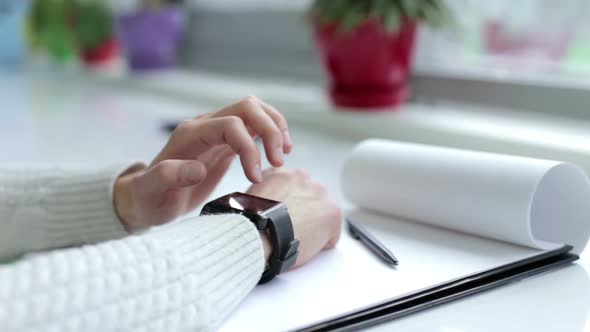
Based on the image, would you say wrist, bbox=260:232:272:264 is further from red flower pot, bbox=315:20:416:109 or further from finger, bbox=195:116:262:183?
red flower pot, bbox=315:20:416:109

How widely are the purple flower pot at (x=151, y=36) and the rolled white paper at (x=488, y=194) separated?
128 cm

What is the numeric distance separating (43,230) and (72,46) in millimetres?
1906

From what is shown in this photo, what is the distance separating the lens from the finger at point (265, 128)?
530 millimetres

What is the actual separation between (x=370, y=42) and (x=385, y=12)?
6cm

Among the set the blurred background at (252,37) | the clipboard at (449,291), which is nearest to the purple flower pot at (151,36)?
the blurred background at (252,37)

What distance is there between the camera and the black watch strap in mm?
473

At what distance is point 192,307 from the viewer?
1.30ft

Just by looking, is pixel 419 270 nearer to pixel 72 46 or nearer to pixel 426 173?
pixel 426 173

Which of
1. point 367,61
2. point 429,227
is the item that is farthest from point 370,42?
point 429,227

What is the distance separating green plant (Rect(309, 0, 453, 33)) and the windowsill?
0.51 feet

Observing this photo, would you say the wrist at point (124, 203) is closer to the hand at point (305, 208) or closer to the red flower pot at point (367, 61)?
the hand at point (305, 208)

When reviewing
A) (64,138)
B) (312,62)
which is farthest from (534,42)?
(64,138)

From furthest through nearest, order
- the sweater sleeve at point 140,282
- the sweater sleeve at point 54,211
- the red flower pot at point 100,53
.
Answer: the red flower pot at point 100,53
the sweater sleeve at point 54,211
the sweater sleeve at point 140,282

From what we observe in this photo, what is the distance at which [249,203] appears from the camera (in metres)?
0.51
